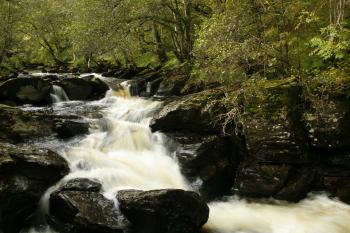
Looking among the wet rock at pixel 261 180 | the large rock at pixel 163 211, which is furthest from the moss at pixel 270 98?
the large rock at pixel 163 211

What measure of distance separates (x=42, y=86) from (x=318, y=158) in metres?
11.9

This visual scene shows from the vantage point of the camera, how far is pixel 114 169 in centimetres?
977

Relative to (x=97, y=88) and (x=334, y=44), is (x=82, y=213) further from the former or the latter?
(x=97, y=88)

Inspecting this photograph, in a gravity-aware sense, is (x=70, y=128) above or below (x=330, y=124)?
below

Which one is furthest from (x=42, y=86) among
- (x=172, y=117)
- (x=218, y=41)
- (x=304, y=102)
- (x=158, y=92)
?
(x=304, y=102)

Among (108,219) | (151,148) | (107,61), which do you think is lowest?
(108,219)

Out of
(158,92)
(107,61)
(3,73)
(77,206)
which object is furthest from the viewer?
(107,61)

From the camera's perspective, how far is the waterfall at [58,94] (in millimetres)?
17844

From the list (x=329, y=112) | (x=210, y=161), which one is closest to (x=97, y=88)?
(x=210, y=161)

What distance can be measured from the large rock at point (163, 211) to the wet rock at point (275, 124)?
2829 mm

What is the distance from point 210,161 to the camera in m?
10.2

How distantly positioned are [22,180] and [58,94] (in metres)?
10.5

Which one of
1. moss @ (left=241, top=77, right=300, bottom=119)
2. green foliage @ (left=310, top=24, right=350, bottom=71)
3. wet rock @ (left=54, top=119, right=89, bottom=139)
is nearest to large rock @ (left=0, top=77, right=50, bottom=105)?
wet rock @ (left=54, top=119, right=89, bottom=139)

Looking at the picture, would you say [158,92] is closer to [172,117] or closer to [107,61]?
[172,117]
